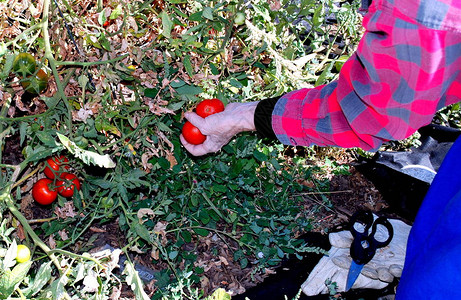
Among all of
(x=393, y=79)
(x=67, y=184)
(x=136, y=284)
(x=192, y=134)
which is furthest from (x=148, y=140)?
(x=393, y=79)

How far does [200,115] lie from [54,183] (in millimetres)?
617

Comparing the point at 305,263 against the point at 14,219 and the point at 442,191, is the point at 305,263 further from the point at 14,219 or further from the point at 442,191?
the point at 14,219

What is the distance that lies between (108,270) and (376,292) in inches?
53.8

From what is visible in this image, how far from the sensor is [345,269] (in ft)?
7.41

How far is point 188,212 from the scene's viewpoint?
84.7 inches

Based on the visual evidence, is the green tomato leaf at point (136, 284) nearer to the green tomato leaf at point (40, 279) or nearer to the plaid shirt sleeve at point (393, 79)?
the green tomato leaf at point (40, 279)

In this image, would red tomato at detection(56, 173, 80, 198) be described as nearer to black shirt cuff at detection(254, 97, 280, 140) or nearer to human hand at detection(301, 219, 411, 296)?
black shirt cuff at detection(254, 97, 280, 140)

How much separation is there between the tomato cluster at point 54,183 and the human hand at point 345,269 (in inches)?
44.5

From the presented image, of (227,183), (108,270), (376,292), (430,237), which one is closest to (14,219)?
(108,270)

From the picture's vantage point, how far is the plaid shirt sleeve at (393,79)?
1.10 m

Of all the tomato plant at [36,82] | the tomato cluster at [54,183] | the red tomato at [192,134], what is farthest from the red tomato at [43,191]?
the red tomato at [192,134]

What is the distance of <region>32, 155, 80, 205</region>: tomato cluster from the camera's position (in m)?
1.84

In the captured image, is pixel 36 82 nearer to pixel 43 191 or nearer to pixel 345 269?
pixel 43 191

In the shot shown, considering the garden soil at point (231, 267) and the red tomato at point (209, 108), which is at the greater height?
the red tomato at point (209, 108)
